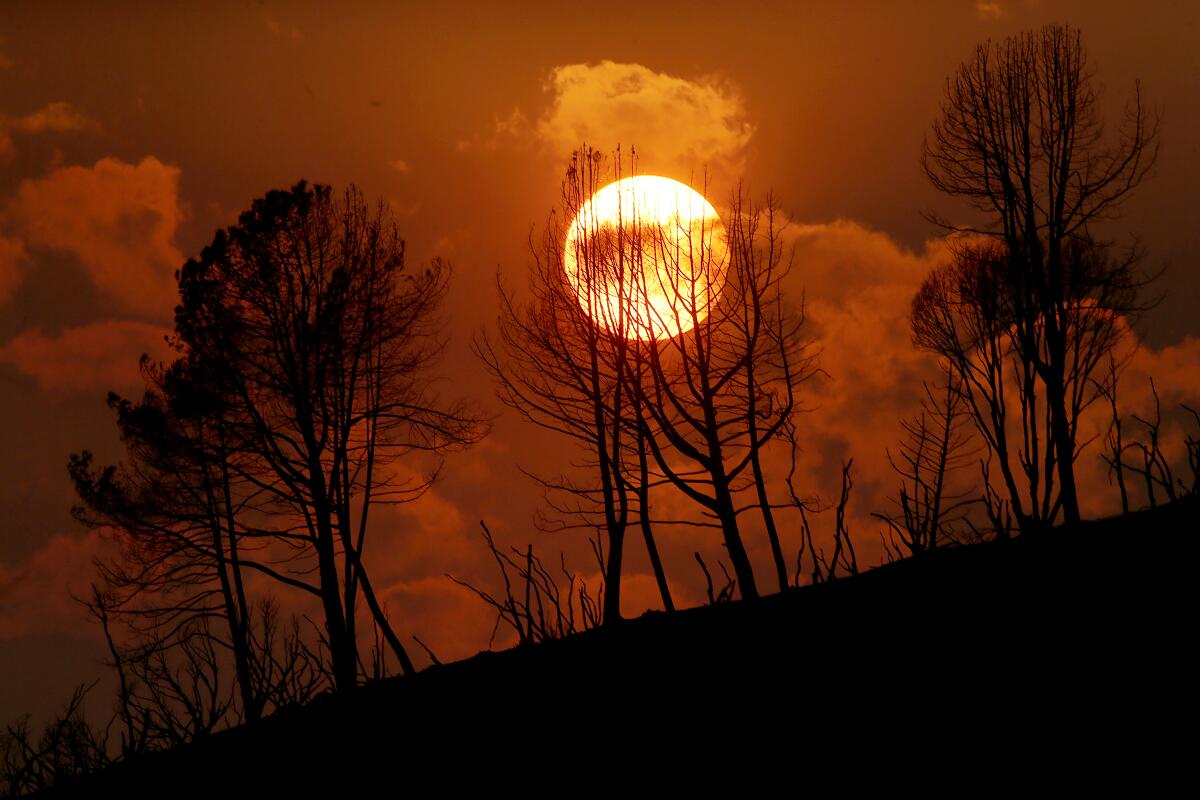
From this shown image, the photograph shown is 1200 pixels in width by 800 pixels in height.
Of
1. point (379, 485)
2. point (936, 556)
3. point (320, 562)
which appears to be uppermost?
point (379, 485)

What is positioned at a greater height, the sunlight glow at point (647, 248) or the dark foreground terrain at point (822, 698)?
the sunlight glow at point (647, 248)

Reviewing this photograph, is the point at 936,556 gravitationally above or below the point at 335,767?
above

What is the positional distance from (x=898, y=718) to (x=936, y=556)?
285 cm

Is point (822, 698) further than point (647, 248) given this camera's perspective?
No

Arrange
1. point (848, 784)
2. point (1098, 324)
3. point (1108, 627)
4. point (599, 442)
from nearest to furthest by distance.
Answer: point (848, 784), point (1108, 627), point (599, 442), point (1098, 324)

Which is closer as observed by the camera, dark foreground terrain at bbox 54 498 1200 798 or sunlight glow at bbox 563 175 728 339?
dark foreground terrain at bbox 54 498 1200 798

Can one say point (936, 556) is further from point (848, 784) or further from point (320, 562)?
point (320, 562)

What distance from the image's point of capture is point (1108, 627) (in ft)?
19.3

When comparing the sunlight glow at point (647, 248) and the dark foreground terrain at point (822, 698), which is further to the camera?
the sunlight glow at point (647, 248)

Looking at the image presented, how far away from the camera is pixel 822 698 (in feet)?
19.2

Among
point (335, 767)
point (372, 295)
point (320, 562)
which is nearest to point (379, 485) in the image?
point (320, 562)

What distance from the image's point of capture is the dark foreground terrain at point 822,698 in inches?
202

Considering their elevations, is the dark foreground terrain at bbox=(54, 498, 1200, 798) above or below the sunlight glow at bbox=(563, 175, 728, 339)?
below

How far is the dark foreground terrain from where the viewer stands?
5.14 m
